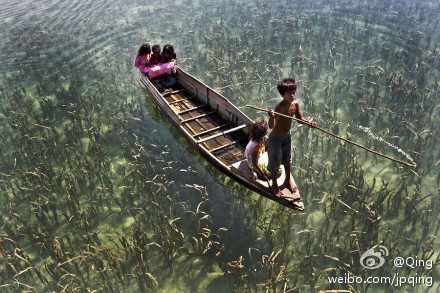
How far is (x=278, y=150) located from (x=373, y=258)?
9.07 ft

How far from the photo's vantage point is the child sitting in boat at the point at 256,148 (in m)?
6.36

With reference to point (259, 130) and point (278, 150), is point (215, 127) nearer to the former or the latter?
point (259, 130)

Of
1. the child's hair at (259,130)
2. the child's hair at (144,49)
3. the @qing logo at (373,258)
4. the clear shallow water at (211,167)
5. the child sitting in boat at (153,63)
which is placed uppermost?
the child's hair at (144,49)

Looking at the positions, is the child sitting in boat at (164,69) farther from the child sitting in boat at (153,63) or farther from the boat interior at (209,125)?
the boat interior at (209,125)

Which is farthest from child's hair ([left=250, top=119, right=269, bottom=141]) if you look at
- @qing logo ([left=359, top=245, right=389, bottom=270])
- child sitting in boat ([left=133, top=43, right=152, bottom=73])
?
child sitting in boat ([left=133, top=43, right=152, bottom=73])

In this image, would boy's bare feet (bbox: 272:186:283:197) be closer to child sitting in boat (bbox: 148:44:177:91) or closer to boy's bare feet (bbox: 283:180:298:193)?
boy's bare feet (bbox: 283:180:298:193)

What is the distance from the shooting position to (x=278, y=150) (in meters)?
5.96

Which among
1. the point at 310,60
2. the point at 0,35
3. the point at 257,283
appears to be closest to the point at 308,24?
the point at 310,60

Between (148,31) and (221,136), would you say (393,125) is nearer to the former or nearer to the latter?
(221,136)

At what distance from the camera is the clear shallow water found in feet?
20.6

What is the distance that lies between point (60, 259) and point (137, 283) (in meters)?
1.67

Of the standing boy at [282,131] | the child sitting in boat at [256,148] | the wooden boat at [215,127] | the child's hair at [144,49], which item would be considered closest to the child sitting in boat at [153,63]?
the child's hair at [144,49]

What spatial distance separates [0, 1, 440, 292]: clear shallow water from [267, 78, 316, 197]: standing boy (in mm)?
1131

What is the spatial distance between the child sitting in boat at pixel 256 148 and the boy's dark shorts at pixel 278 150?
352 mm
